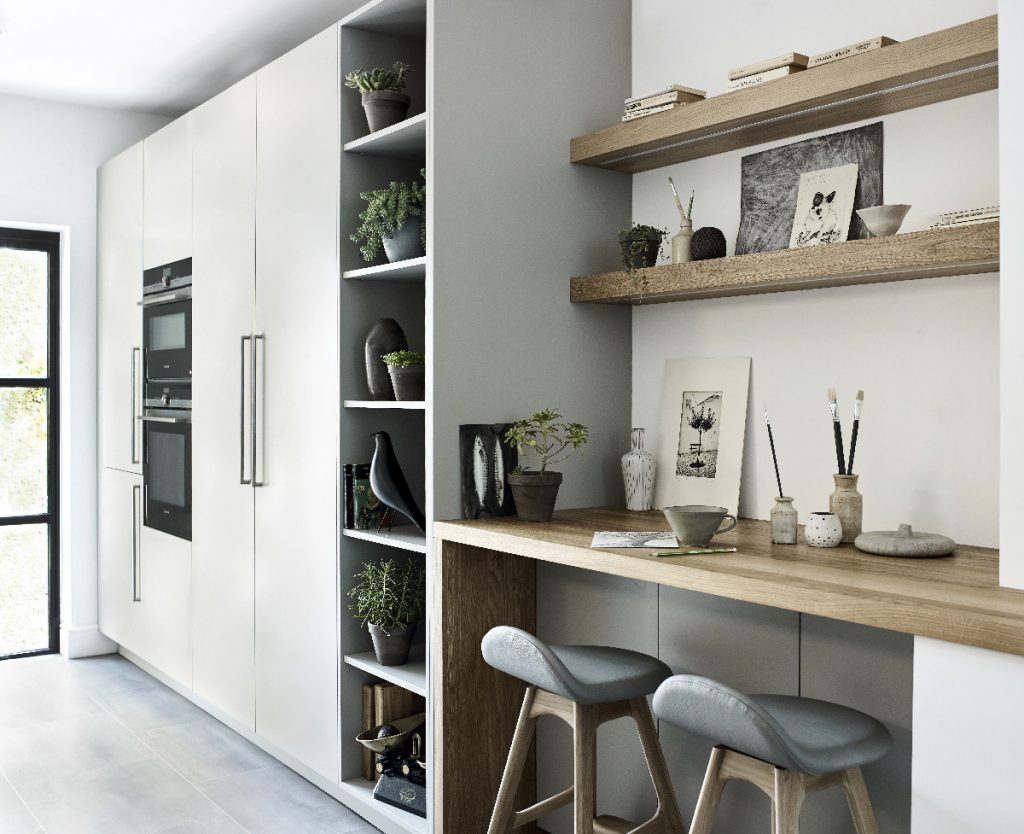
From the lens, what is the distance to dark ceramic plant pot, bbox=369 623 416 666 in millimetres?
2893

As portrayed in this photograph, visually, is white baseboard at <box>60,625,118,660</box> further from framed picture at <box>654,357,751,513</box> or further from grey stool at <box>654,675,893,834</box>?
grey stool at <box>654,675,893,834</box>

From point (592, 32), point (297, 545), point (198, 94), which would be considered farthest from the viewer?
point (198, 94)

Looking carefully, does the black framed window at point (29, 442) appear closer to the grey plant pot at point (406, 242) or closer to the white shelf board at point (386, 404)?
the white shelf board at point (386, 404)

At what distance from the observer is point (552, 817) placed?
9.22 feet

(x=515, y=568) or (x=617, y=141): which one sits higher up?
(x=617, y=141)

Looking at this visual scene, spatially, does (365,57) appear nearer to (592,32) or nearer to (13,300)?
(592,32)

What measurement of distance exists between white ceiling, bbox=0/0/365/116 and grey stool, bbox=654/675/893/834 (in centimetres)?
281

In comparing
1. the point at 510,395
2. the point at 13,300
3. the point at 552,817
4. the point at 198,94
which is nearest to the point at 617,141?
the point at 510,395

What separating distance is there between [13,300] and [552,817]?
139 inches

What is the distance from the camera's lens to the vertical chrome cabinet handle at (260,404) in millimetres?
3387

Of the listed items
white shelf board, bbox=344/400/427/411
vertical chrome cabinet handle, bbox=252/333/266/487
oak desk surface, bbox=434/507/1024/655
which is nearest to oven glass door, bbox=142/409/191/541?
vertical chrome cabinet handle, bbox=252/333/266/487

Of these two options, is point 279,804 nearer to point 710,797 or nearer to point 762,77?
point 710,797

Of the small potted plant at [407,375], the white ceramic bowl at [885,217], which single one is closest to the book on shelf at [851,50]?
the white ceramic bowl at [885,217]

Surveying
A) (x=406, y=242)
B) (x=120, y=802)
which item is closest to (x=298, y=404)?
(x=406, y=242)
